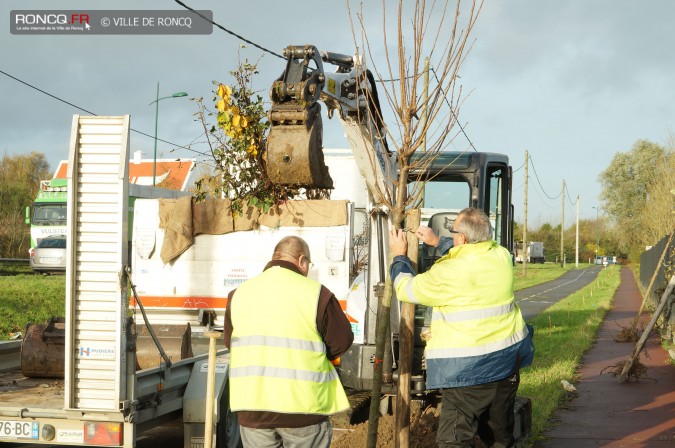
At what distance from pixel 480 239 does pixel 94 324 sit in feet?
8.38

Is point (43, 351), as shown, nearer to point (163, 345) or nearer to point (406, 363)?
point (163, 345)

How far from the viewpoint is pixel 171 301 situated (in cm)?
961

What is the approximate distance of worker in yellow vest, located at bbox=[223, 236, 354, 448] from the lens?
15.1 feet

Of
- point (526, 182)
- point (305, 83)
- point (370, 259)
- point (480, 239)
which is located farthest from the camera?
point (526, 182)

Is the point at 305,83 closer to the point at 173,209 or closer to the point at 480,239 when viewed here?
the point at 480,239

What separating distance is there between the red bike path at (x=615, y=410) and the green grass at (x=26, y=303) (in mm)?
10705

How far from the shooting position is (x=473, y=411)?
5.46 metres

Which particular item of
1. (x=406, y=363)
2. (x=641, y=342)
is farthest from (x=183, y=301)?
(x=641, y=342)

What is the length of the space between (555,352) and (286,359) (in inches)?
508

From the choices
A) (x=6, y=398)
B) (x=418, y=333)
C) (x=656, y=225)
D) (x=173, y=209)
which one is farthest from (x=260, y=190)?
(x=656, y=225)

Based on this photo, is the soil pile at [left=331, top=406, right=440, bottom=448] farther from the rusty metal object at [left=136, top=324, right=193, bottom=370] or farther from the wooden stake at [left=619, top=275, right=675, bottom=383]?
the wooden stake at [left=619, top=275, right=675, bottom=383]

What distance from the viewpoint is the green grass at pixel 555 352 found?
10.8 metres

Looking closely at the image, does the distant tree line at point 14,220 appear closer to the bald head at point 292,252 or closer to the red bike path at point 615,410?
the red bike path at point 615,410

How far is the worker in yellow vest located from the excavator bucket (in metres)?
1.58
